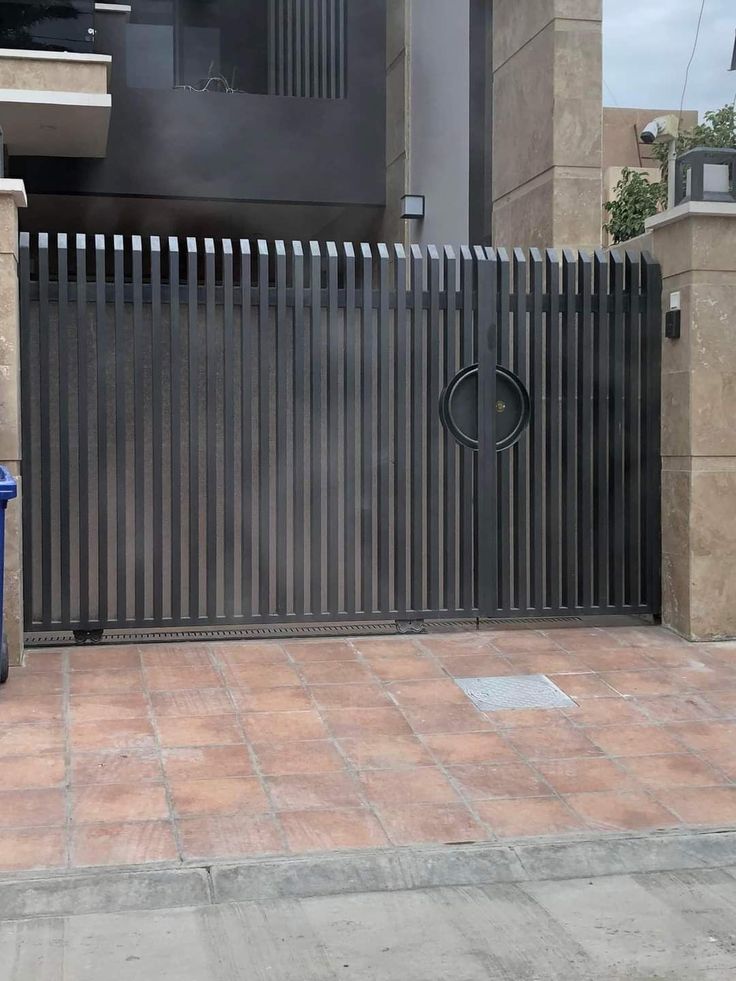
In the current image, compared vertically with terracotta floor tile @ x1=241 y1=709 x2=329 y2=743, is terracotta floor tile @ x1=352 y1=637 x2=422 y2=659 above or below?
above

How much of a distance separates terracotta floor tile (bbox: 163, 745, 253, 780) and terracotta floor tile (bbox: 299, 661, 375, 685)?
124 cm

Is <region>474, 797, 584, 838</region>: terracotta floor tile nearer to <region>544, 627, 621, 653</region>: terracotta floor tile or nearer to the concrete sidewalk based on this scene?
the concrete sidewalk

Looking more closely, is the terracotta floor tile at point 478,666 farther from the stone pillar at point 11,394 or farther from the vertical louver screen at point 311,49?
the vertical louver screen at point 311,49

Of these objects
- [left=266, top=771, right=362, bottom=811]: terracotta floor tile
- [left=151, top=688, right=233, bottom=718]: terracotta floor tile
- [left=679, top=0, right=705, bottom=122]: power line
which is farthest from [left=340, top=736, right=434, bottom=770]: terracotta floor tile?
Result: [left=679, top=0, right=705, bottom=122]: power line

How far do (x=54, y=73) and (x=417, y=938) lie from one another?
10284 millimetres

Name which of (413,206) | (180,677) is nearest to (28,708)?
(180,677)

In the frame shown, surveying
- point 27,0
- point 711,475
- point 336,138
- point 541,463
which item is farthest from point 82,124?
point 711,475

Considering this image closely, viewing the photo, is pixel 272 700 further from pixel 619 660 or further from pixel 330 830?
pixel 619 660

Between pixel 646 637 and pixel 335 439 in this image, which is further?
pixel 646 637

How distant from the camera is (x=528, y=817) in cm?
464

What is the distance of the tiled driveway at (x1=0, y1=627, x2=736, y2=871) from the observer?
14.8 feet

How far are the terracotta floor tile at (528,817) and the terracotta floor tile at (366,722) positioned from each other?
103 centimetres

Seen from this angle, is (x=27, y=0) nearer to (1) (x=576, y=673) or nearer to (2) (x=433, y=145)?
(2) (x=433, y=145)

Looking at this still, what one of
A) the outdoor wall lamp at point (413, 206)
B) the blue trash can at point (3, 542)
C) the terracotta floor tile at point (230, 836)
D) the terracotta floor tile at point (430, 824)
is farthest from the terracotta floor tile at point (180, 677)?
the outdoor wall lamp at point (413, 206)
